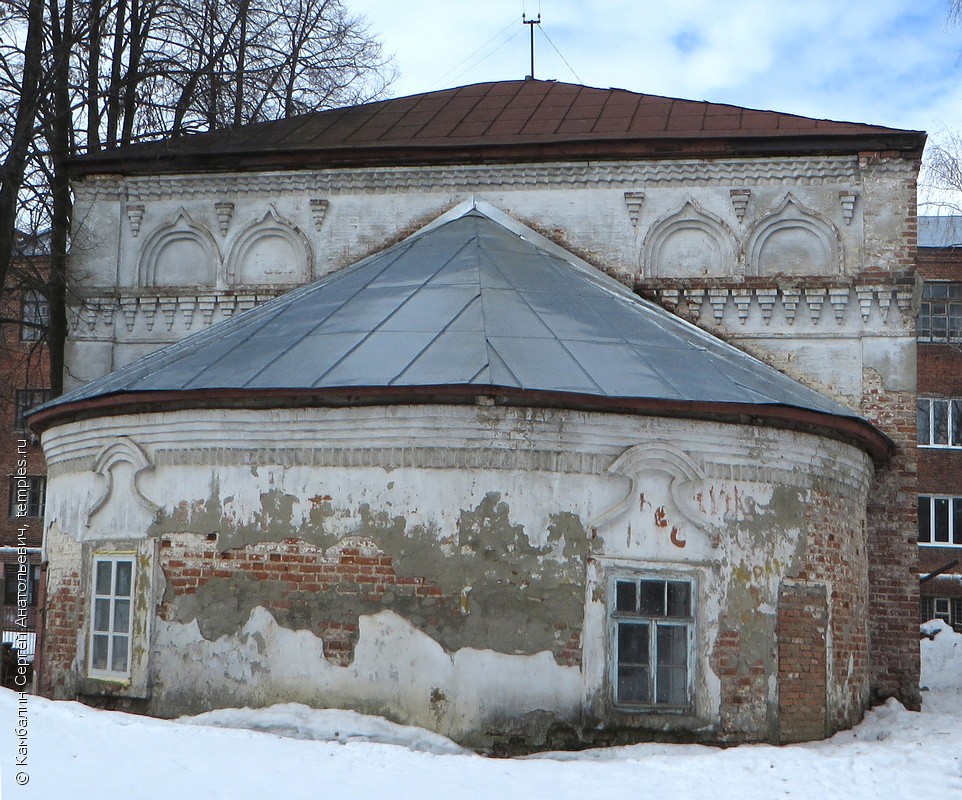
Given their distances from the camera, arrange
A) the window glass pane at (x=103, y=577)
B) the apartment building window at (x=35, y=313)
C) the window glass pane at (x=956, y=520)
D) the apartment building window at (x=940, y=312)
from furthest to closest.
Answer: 1. the apartment building window at (x=940, y=312)
2. the window glass pane at (x=956, y=520)
3. the apartment building window at (x=35, y=313)
4. the window glass pane at (x=103, y=577)

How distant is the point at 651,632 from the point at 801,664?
53.3 inches

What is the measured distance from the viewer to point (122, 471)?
10383mm

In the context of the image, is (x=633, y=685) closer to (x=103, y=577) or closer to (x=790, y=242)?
(x=103, y=577)

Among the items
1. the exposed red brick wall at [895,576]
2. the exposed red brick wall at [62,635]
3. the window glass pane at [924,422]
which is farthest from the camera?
the window glass pane at [924,422]

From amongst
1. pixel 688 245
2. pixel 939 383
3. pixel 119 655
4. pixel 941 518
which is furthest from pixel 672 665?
pixel 939 383

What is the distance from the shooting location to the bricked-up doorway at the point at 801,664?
1002 cm

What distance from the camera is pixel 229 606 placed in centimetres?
974

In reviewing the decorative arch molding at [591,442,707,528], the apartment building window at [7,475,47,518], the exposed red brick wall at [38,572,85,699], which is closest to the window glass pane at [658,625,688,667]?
the decorative arch molding at [591,442,707,528]

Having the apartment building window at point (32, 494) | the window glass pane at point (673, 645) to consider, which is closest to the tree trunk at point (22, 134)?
the window glass pane at point (673, 645)

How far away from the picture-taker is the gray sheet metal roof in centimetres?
981

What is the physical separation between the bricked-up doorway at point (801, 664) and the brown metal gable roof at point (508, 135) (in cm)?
515

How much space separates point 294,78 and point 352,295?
10.4 metres

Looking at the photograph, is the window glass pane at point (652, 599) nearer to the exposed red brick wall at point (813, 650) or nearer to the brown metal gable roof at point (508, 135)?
the exposed red brick wall at point (813, 650)

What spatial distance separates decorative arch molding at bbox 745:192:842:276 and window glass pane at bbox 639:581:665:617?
15.9 feet
